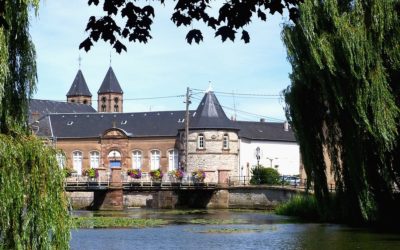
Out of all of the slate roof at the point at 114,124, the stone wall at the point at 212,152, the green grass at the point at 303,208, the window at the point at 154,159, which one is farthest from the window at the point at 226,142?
the green grass at the point at 303,208

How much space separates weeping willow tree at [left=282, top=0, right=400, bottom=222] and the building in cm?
3439

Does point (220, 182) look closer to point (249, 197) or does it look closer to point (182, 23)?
point (249, 197)

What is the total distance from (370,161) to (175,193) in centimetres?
2884

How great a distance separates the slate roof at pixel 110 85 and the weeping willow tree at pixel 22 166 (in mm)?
74467

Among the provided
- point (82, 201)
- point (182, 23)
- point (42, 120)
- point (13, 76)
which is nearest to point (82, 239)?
point (13, 76)

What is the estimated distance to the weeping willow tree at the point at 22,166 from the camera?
33.0ft

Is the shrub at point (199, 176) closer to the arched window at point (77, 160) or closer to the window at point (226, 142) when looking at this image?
the window at point (226, 142)

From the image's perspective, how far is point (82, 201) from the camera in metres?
50.4

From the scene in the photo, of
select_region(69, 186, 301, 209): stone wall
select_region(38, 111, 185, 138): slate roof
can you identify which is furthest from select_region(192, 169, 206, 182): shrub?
select_region(38, 111, 185, 138): slate roof

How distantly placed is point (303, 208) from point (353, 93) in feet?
44.3

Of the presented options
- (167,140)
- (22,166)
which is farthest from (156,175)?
(22,166)

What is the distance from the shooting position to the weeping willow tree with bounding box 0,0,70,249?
396 inches

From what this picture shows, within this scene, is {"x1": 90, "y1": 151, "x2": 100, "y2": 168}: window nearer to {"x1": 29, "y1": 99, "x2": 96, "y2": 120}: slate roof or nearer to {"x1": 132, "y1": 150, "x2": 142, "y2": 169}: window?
{"x1": 132, "y1": 150, "x2": 142, "y2": 169}: window

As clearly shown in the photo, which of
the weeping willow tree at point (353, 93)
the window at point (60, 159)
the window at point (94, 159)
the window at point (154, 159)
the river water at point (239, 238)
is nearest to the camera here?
the window at point (60, 159)
